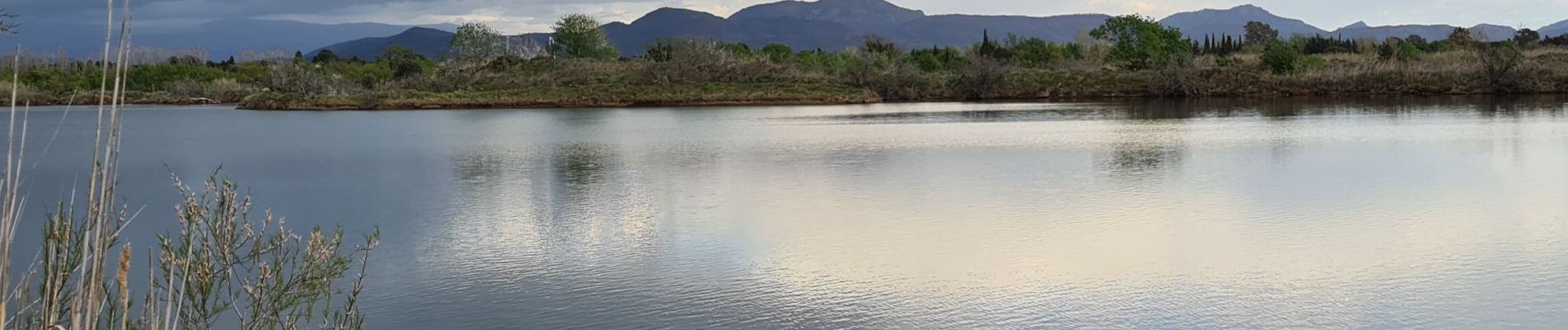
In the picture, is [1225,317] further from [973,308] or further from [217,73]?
[217,73]

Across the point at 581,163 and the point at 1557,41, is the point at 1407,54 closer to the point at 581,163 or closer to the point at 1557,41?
the point at 1557,41

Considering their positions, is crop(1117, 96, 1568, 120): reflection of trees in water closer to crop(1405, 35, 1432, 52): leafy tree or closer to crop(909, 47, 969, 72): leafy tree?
crop(909, 47, 969, 72): leafy tree

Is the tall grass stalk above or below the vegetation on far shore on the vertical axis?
below

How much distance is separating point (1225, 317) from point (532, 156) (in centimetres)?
1247

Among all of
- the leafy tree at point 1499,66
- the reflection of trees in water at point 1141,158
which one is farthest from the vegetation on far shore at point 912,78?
the reflection of trees in water at point 1141,158

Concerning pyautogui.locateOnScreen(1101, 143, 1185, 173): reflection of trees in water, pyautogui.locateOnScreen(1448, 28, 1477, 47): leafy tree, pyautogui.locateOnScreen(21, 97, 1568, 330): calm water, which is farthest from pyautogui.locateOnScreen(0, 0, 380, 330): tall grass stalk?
pyautogui.locateOnScreen(1448, 28, 1477, 47): leafy tree

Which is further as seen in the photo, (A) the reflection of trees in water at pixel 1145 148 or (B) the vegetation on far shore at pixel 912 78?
(B) the vegetation on far shore at pixel 912 78

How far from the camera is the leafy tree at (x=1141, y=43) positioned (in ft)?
150

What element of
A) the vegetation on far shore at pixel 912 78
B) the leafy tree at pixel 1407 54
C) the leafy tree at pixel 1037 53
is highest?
the leafy tree at pixel 1037 53

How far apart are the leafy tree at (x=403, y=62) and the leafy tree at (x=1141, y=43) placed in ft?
88.7

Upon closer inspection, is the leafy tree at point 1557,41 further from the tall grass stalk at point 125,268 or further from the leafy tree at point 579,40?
the tall grass stalk at point 125,268

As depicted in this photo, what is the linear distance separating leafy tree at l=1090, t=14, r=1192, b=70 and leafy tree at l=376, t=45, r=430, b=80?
1064 inches

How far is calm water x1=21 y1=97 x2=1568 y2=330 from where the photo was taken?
254 inches

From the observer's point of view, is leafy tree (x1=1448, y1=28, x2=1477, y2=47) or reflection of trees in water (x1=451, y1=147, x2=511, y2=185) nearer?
reflection of trees in water (x1=451, y1=147, x2=511, y2=185)
